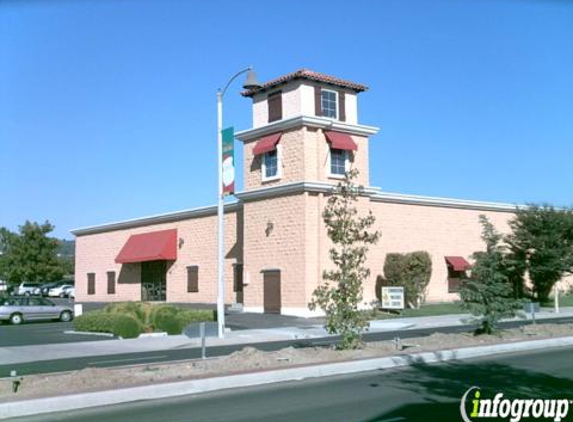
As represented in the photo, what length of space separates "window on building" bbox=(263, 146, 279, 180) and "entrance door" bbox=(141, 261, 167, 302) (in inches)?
492

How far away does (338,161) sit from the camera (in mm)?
34844

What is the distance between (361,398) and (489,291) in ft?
31.6

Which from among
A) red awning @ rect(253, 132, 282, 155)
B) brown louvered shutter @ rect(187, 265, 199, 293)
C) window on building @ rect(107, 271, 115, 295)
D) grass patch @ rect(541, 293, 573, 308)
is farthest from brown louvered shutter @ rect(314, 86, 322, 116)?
window on building @ rect(107, 271, 115, 295)

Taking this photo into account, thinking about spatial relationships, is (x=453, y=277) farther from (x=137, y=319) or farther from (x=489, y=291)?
(x=137, y=319)

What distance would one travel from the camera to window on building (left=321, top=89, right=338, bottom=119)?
113 ft

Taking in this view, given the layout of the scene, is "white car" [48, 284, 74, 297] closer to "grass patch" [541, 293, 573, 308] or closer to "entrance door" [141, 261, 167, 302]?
"entrance door" [141, 261, 167, 302]

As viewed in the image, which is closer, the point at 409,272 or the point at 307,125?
the point at 307,125

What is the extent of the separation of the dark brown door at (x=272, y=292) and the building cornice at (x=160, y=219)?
583cm

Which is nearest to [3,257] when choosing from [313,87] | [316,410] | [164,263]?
[164,263]

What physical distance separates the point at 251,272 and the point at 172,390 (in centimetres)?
2367

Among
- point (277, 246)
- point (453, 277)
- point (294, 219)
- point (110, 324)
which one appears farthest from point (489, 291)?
point (453, 277)

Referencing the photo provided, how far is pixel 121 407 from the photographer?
434 inches

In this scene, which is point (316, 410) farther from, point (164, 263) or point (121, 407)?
point (164, 263)

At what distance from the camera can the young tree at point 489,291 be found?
19402 millimetres
